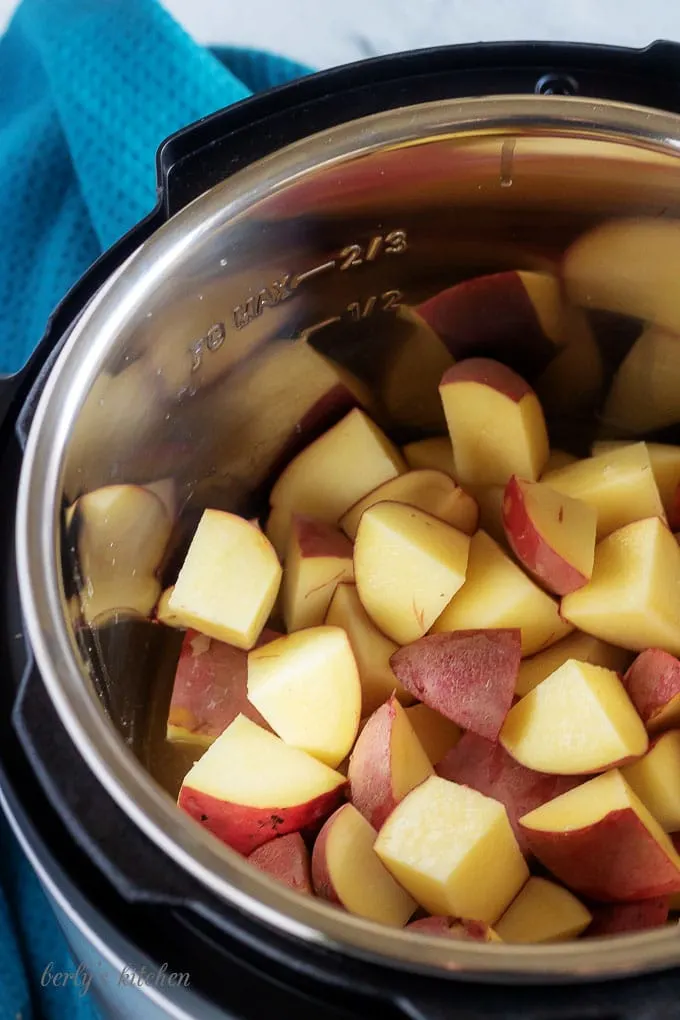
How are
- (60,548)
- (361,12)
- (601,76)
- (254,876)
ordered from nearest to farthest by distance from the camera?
(254,876)
(60,548)
(601,76)
(361,12)

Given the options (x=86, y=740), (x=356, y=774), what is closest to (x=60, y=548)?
(x=86, y=740)

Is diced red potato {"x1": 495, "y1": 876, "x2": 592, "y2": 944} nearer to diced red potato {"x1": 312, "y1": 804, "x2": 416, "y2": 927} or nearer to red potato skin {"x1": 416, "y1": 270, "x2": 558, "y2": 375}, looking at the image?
diced red potato {"x1": 312, "y1": 804, "x2": 416, "y2": 927}

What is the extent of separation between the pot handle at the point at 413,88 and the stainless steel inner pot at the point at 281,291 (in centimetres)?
3

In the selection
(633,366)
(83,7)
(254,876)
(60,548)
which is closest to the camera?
(254,876)

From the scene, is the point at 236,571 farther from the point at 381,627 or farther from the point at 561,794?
the point at 561,794

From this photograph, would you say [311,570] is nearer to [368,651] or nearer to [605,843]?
[368,651]

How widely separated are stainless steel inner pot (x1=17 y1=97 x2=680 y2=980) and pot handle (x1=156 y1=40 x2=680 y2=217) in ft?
0.09

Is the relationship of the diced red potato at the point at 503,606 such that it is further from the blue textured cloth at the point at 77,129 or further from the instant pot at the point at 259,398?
the blue textured cloth at the point at 77,129

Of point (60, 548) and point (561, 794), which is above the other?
point (60, 548)

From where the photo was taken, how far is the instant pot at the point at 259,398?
0.45m

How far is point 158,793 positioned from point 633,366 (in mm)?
538

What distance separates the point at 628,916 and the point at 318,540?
34cm

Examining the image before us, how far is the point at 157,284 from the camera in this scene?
0.64 m

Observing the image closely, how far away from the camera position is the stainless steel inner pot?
59 centimetres
